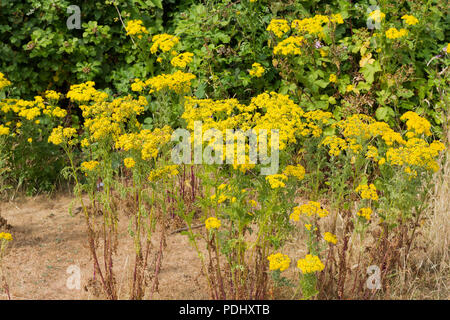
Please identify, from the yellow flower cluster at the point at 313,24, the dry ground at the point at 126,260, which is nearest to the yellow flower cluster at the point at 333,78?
the yellow flower cluster at the point at 313,24

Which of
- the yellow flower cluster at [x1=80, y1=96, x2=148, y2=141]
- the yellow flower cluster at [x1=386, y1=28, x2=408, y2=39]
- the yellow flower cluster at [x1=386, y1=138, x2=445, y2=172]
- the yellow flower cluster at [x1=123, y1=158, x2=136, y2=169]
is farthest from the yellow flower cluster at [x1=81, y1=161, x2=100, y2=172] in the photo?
the yellow flower cluster at [x1=386, y1=28, x2=408, y2=39]

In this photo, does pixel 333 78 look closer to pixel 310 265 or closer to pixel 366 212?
pixel 366 212

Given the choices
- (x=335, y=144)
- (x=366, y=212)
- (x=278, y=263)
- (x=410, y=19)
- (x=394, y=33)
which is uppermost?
(x=410, y=19)

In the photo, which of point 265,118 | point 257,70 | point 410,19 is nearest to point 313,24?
point 257,70

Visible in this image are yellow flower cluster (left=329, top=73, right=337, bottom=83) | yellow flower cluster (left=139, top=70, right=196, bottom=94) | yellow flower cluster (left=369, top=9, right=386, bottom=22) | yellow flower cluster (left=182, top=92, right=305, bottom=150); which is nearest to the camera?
yellow flower cluster (left=182, top=92, right=305, bottom=150)

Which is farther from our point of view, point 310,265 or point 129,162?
point 129,162

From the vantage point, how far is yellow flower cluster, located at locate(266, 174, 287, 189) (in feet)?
8.49

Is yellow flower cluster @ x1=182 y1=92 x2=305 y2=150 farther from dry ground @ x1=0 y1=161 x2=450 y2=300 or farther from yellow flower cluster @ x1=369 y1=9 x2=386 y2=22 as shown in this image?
yellow flower cluster @ x1=369 y1=9 x2=386 y2=22

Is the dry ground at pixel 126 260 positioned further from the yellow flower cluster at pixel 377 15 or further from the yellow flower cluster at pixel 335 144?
the yellow flower cluster at pixel 377 15

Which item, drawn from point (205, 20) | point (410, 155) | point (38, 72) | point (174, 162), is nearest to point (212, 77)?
point (205, 20)

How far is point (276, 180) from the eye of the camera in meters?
2.61

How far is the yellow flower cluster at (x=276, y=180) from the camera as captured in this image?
8.49 ft
